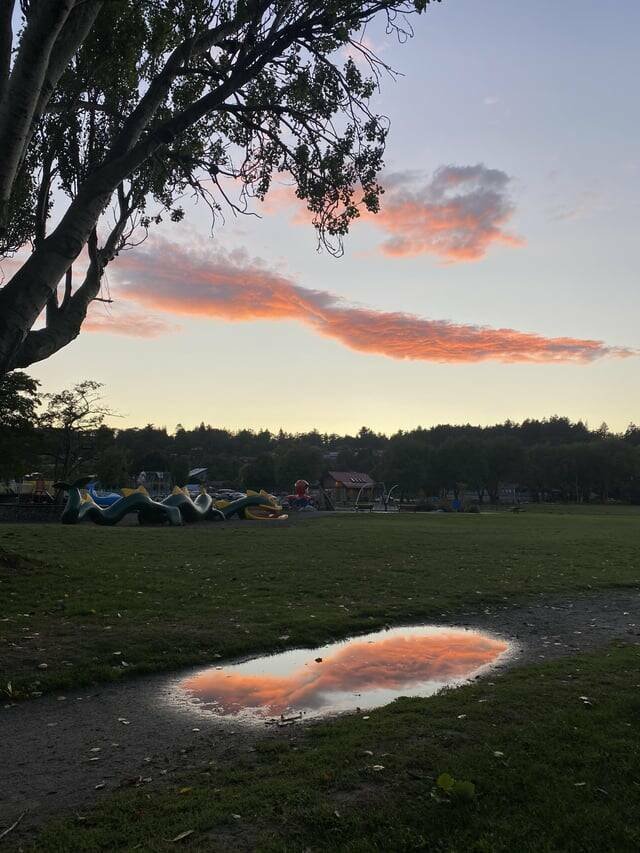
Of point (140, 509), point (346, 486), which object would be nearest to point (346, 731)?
point (140, 509)

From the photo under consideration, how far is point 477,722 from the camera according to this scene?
18.6 ft

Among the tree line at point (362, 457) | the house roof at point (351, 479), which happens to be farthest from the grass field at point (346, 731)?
the house roof at point (351, 479)

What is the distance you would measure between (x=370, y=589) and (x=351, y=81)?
1098cm

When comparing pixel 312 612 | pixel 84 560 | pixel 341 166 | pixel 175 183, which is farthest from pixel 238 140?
pixel 84 560

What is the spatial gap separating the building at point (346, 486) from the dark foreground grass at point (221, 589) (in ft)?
316

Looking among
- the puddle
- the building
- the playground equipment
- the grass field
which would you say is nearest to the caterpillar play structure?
the grass field

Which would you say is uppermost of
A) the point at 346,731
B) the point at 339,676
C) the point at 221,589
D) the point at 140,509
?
the point at 346,731

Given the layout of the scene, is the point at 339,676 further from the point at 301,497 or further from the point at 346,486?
the point at 346,486

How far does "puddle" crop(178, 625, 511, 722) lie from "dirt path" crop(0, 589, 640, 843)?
1.49ft

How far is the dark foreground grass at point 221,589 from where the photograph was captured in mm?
8570

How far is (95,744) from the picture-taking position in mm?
5500

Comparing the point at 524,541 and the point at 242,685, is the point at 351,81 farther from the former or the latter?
the point at 524,541

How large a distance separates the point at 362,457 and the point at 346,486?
54.2 metres

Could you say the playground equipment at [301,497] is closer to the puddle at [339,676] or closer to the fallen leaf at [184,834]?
the puddle at [339,676]
